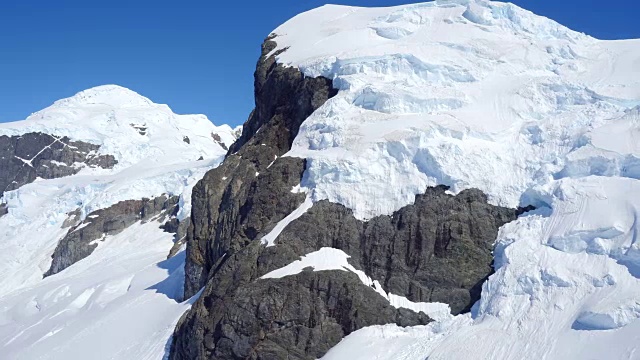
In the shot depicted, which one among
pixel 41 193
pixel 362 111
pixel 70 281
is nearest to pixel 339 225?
pixel 362 111

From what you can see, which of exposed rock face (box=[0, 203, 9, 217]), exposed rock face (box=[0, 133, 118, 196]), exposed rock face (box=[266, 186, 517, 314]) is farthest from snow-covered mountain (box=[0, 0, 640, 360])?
exposed rock face (box=[0, 133, 118, 196])

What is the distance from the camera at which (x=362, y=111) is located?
3644 centimetres

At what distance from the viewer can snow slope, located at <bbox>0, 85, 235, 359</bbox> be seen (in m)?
37.5

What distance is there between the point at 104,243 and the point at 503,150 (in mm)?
51981

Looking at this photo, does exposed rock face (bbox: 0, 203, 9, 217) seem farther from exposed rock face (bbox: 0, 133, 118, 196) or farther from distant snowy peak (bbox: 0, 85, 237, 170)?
distant snowy peak (bbox: 0, 85, 237, 170)

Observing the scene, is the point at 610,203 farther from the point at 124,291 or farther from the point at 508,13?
the point at 124,291

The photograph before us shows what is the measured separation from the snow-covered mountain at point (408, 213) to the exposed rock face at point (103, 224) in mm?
20906

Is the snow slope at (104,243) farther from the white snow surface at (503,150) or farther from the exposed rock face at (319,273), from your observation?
the white snow surface at (503,150)

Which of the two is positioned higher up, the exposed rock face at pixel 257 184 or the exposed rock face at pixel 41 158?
the exposed rock face at pixel 41 158

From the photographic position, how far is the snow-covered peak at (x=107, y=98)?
387 feet

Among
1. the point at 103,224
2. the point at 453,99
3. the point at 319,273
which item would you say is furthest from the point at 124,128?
the point at 319,273

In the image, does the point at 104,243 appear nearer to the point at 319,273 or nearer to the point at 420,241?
the point at 319,273

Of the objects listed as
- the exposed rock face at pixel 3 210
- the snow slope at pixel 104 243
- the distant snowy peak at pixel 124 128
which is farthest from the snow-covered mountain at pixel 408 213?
the distant snowy peak at pixel 124 128

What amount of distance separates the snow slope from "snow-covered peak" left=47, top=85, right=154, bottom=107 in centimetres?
18
